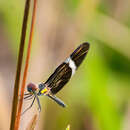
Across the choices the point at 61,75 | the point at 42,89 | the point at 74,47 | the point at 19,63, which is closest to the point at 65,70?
the point at 61,75

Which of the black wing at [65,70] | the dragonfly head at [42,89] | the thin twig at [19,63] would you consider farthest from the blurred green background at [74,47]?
the thin twig at [19,63]

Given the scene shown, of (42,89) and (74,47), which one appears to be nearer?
(42,89)

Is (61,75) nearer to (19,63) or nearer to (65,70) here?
(65,70)

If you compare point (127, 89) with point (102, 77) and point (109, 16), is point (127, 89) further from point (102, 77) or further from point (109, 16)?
point (109, 16)

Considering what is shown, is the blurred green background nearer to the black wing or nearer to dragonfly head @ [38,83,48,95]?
the black wing

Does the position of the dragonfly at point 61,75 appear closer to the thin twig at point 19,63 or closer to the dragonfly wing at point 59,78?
the dragonfly wing at point 59,78

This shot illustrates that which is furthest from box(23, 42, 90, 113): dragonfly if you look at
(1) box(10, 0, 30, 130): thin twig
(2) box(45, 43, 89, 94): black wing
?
(1) box(10, 0, 30, 130): thin twig

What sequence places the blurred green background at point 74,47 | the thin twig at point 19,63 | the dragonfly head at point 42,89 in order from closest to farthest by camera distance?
the thin twig at point 19,63, the dragonfly head at point 42,89, the blurred green background at point 74,47
